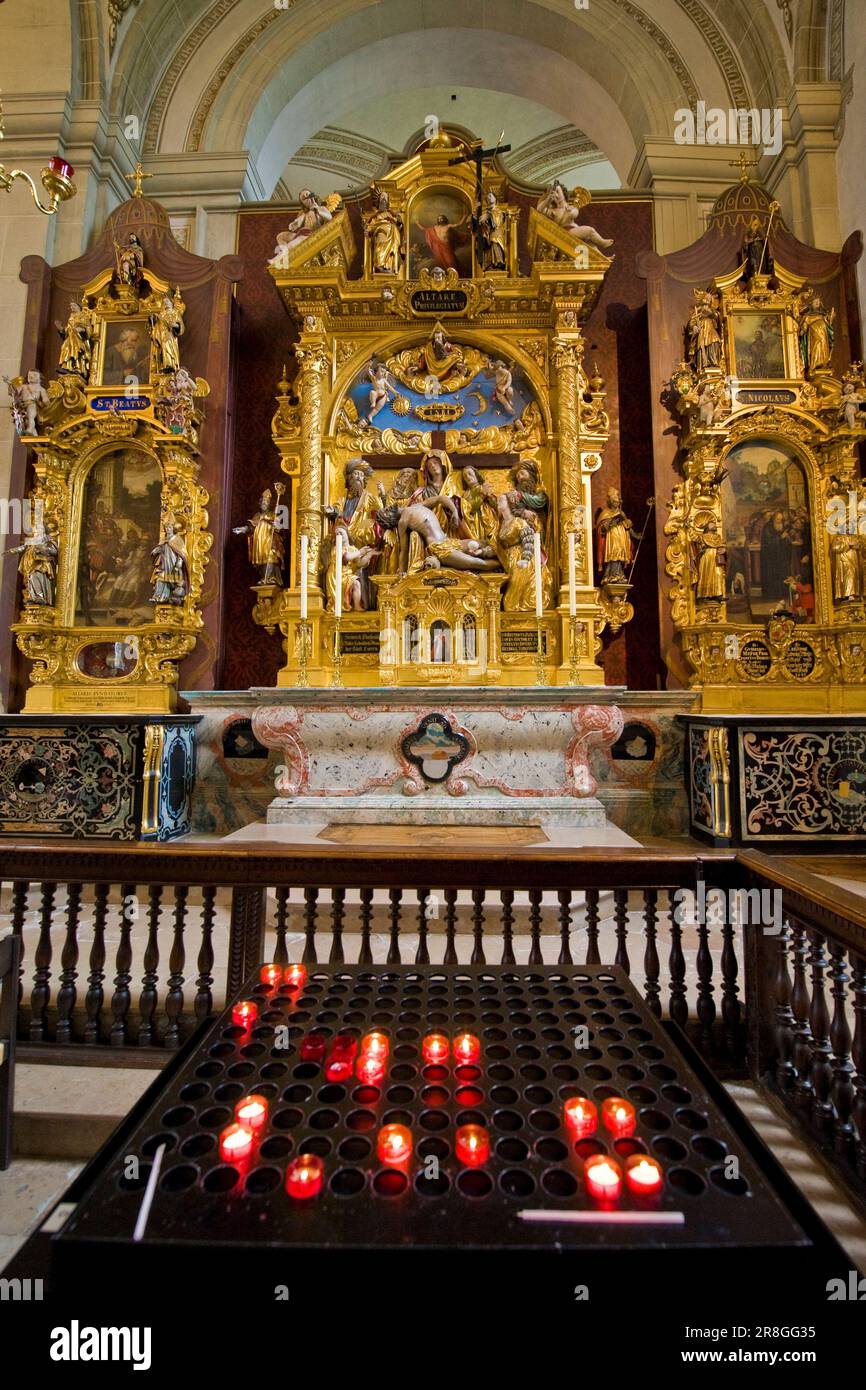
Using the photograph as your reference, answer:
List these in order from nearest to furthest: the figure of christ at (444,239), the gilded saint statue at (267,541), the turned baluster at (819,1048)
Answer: the turned baluster at (819,1048)
the gilded saint statue at (267,541)
the figure of christ at (444,239)

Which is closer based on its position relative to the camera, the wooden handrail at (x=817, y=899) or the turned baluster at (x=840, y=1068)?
the wooden handrail at (x=817, y=899)

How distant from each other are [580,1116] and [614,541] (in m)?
6.09

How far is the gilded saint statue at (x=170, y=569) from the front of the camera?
253 inches

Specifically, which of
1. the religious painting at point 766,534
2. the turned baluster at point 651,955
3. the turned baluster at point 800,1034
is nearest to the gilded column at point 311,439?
the religious painting at point 766,534

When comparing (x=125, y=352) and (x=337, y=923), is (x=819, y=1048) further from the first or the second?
(x=125, y=352)

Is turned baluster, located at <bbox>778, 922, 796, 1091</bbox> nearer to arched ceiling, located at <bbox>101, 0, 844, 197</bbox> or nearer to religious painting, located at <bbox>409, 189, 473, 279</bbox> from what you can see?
religious painting, located at <bbox>409, 189, 473, 279</bbox>

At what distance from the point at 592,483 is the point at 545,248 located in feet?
7.63

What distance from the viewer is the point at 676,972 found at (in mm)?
2314

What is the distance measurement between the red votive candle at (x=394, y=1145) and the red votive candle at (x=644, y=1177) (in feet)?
1.10

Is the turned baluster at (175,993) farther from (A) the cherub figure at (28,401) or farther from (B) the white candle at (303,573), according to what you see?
(A) the cherub figure at (28,401)

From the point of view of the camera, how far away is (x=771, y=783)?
528cm

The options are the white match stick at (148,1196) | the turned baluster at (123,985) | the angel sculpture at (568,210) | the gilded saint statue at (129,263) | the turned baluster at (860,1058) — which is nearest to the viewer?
the white match stick at (148,1196)
